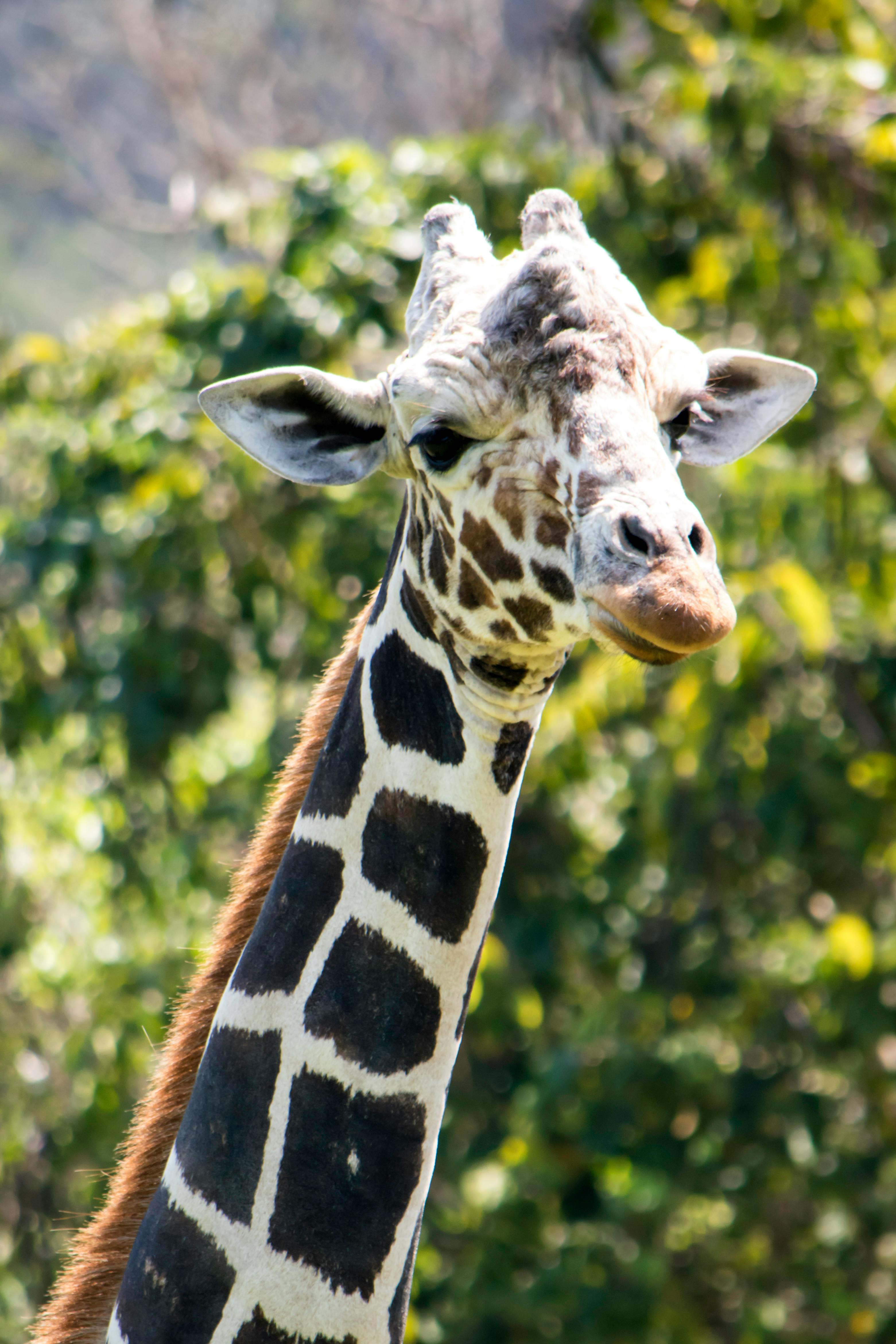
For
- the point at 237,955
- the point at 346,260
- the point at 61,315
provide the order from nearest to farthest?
the point at 237,955 < the point at 346,260 < the point at 61,315

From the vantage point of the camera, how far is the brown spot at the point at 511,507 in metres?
1.97

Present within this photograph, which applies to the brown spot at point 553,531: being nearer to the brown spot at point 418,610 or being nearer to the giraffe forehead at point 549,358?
the giraffe forehead at point 549,358

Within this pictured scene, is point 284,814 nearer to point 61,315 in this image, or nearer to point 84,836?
point 84,836

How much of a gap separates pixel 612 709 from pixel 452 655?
2887 mm

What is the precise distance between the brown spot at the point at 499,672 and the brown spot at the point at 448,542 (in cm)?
16

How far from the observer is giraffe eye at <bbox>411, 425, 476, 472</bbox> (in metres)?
2.03

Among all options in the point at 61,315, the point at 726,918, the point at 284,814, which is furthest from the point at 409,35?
the point at 284,814

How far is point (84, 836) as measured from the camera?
20.6 feet

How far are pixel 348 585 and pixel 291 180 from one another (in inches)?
60.3

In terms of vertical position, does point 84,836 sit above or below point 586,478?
below

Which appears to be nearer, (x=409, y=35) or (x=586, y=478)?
(x=586, y=478)

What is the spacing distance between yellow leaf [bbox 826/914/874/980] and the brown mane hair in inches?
106

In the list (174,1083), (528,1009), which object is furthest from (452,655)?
(528,1009)

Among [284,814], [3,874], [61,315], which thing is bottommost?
[61,315]
